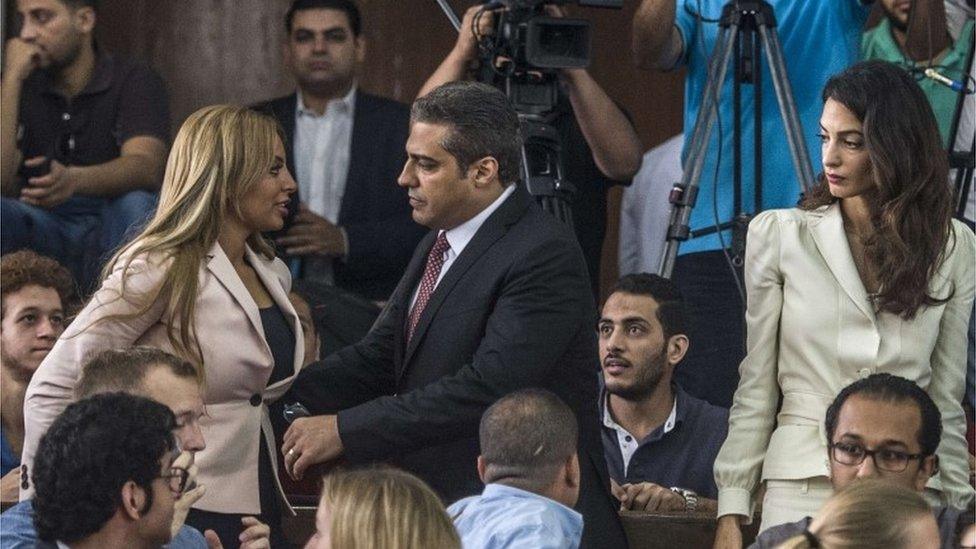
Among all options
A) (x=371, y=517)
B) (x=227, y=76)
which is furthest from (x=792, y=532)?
(x=227, y=76)

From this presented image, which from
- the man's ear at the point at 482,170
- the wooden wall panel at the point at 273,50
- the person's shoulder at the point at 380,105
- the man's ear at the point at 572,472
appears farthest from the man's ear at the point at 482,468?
the wooden wall panel at the point at 273,50

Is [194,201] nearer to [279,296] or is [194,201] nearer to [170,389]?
[279,296]

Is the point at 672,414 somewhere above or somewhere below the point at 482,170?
below

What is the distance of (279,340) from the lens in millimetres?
3955

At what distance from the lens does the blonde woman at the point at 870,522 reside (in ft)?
9.27

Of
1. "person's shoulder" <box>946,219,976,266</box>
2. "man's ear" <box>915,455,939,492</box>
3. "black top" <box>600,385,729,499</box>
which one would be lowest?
"black top" <box>600,385,729,499</box>

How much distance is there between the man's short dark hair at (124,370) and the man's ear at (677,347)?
1.82 meters

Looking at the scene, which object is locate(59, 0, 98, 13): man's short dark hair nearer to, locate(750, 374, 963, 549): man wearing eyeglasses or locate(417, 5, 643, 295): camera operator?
locate(417, 5, 643, 295): camera operator

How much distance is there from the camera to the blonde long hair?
12.4 ft

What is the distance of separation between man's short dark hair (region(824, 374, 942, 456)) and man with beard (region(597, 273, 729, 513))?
1067mm

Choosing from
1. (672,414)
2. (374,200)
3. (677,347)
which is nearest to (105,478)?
(672,414)

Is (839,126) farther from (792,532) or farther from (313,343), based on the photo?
(313,343)

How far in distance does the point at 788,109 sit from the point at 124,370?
2.16m

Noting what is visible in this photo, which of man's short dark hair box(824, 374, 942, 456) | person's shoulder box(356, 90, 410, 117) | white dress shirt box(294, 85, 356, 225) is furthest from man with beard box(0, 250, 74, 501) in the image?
man's short dark hair box(824, 374, 942, 456)
